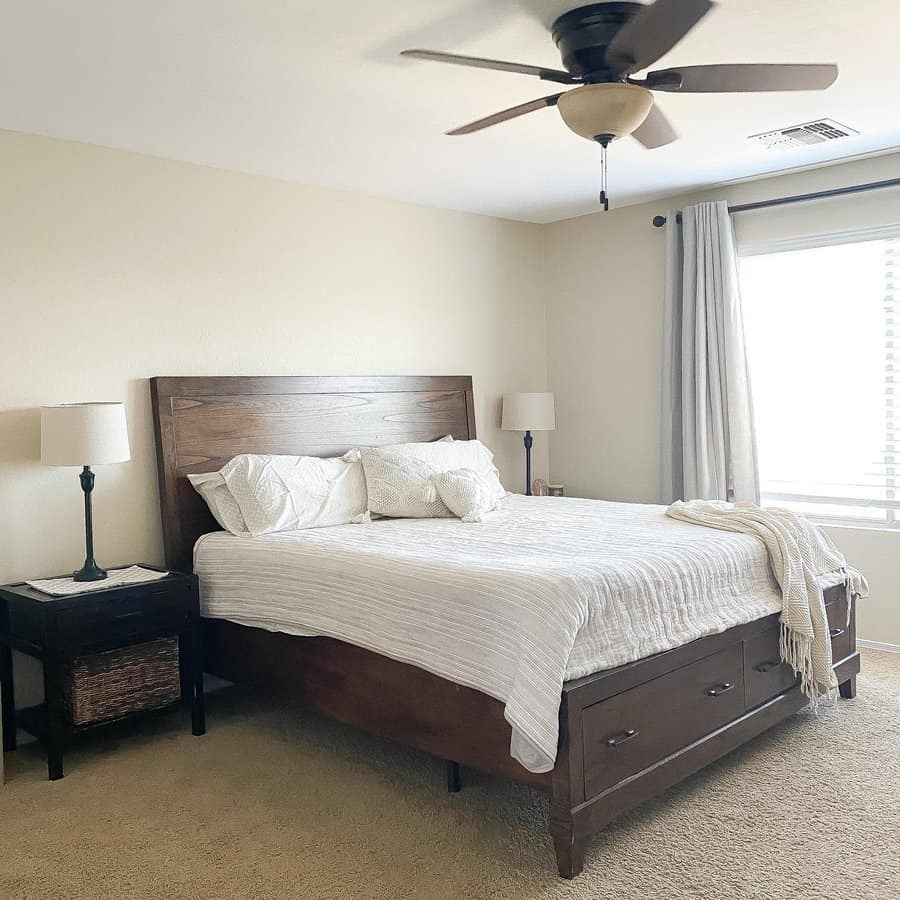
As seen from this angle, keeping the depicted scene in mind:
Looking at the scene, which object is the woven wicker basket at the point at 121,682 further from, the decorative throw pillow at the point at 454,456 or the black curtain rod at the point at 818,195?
the black curtain rod at the point at 818,195

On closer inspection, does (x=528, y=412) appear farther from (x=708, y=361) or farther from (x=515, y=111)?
(x=515, y=111)

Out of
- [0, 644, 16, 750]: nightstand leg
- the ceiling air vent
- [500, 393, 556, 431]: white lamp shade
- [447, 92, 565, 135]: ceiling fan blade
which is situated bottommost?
[0, 644, 16, 750]: nightstand leg

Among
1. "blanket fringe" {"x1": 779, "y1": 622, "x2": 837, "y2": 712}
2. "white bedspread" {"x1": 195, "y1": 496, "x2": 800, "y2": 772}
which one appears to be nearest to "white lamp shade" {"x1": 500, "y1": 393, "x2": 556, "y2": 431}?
"white bedspread" {"x1": 195, "y1": 496, "x2": 800, "y2": 772}

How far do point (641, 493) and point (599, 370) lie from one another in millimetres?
794

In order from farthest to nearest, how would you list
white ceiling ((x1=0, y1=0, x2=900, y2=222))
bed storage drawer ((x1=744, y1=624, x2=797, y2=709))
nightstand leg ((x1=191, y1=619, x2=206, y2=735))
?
nightstand leg ((x1=191, y1=619, x2=206, y2=735)) → bed storage drawer ((x1=744, y1=624, x2=797, y2=709)) → white ceiling ((x1=0, y1=0, x2=900, y2=222))

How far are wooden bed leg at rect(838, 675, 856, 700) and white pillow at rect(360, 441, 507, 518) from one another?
5.66 feet

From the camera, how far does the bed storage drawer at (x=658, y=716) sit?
2.49 m

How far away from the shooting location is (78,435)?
3.31 meters

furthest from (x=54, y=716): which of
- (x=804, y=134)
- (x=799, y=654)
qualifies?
(x=804, y=134)

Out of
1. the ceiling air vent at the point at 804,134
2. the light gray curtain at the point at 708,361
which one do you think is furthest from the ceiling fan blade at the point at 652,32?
the light gray curtain at the point at 708,361

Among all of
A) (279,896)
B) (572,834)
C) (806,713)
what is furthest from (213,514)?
(806,713)

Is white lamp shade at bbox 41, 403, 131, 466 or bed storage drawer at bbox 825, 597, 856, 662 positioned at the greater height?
white lamp shade at bbox 41, 403, 131, 466

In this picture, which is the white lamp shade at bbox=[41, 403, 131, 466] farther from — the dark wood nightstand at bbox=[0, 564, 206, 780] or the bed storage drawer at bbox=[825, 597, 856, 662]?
the bed storage drawer at bbox=[825, 597, 856, 662]

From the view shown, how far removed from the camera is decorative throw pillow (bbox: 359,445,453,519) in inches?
163
